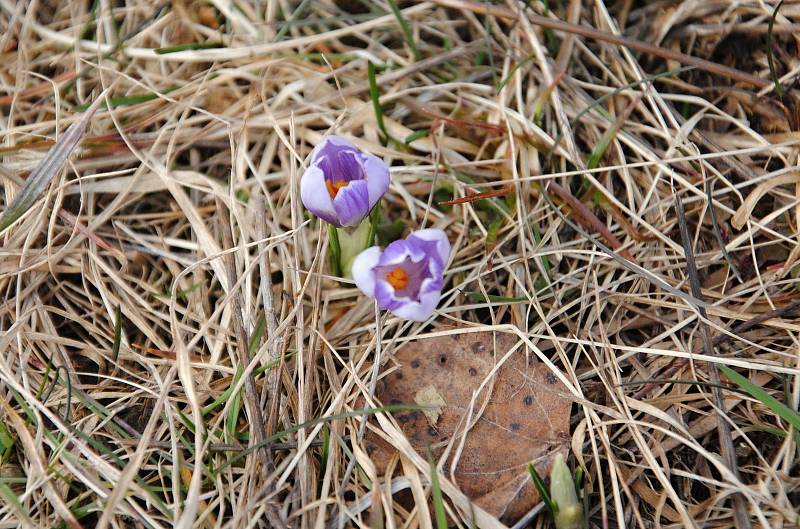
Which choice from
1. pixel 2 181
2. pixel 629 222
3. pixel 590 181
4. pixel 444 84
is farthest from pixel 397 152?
pixel 2 181

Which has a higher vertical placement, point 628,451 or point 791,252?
point 791,252

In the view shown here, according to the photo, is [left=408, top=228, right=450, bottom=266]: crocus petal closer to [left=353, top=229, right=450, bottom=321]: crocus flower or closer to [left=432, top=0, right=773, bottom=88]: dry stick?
[left=353, top=229, right=450, bottom=321]: crocus flower

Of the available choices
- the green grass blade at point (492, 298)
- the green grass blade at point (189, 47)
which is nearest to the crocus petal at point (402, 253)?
the green grass blade at point (492, 298)

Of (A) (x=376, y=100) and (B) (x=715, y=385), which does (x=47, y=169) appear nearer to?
(A) (x=376, y=100)

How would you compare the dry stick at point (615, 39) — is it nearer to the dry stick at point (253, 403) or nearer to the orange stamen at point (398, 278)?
the orange stamen at point (398, 278)

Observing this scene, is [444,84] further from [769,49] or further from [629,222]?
[769,49]

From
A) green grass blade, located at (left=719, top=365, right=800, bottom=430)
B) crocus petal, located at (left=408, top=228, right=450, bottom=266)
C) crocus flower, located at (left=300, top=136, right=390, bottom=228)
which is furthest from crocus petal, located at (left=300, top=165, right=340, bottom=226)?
green grass blade, located at (left=719, top=365, right=800, bottom=430)
